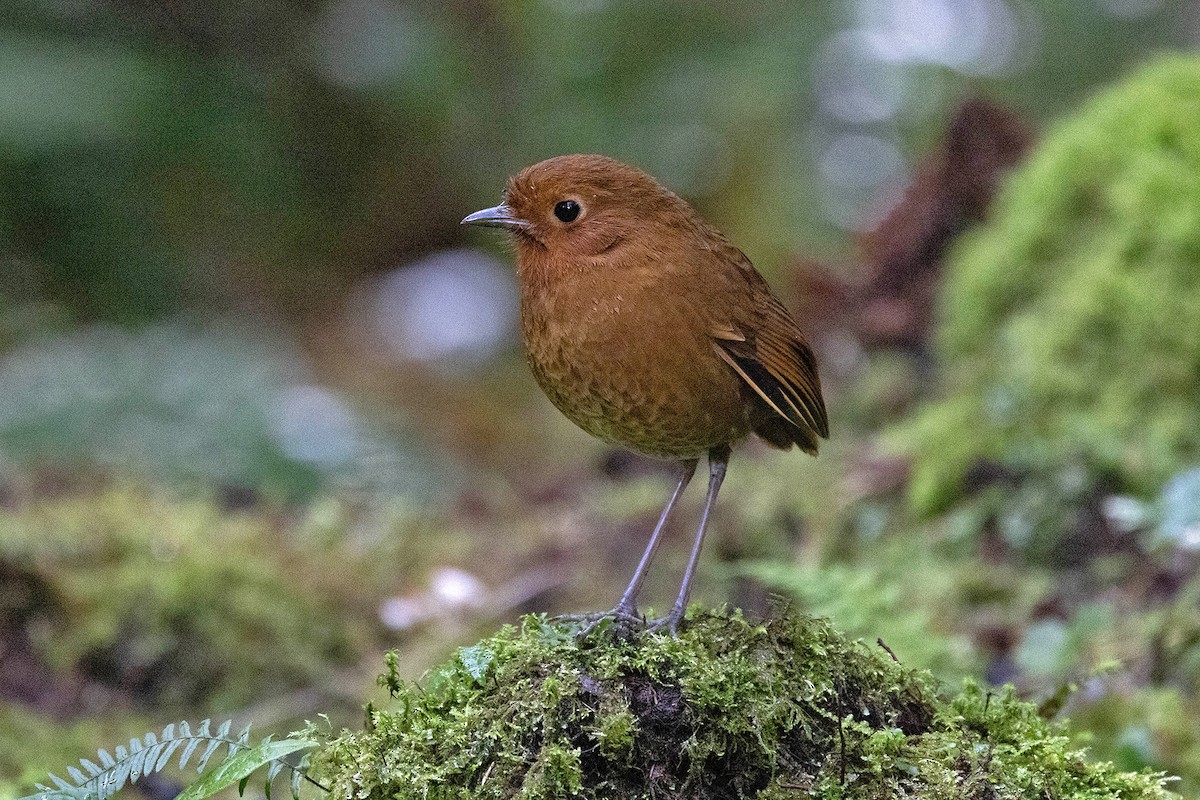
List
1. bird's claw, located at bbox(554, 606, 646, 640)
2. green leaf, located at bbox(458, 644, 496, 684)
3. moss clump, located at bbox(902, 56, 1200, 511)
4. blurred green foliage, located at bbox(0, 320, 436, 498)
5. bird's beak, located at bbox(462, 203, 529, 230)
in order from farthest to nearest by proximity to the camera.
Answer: blurred green foliage, located at bbox(0, 320, 436, 498), moss clump, located at bbox(902, 56, 1200, 511), bird's beak, located at bbox(462, 203, 529, 230), bird's claw, located at bbox(554, 606, 646, 640), green leaf, located at bbox(458, 644, 496, 684)

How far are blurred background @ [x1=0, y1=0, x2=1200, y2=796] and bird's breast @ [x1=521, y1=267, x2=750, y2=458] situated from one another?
611 mm

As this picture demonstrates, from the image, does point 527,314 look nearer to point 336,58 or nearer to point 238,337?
point 238,337

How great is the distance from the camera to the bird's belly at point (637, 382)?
2941 mm

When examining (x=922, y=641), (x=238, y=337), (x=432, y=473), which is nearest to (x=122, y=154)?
(x=238, y=337)

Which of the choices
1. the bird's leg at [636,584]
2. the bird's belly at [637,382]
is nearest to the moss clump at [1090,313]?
the bird's leg at [636,584]

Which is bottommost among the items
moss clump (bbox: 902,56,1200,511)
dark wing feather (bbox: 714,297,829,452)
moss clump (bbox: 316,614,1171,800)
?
moss clump (bbox: 316,614,1171,800)

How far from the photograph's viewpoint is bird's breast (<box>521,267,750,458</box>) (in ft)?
9.66

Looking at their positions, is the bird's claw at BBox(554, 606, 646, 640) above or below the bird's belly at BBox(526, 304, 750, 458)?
below

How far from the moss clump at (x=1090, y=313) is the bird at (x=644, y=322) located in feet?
7.57

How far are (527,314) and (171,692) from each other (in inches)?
106

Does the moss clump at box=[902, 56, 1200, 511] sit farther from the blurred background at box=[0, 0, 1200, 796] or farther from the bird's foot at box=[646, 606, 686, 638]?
the bird's foot at box=[646, 606, 686, 638]

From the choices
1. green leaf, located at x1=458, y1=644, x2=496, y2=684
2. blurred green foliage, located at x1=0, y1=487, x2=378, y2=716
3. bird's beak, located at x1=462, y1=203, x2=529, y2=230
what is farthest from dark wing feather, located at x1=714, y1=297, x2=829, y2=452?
blurred green foliage, located at x1=0, y1=487, x2=378, y2=716

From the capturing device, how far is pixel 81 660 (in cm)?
471

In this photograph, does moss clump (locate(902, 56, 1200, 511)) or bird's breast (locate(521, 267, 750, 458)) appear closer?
bird's breast (locate(521, 267, 750, 458))
